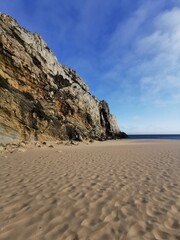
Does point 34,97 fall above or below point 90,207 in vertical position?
above

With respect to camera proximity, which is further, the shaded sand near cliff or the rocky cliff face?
the rocky cliff face

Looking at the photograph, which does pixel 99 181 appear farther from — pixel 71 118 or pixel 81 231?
pixel 71 118

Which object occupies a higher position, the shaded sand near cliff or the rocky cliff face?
the rocky cliff face

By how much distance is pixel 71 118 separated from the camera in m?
40.5

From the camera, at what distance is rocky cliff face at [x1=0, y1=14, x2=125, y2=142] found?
25.4m

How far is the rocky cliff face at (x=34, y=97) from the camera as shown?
2540cm

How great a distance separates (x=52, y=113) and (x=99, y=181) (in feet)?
92.0

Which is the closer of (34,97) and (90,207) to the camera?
(90,207)

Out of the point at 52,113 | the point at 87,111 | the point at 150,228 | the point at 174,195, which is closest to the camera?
the point at 150,228

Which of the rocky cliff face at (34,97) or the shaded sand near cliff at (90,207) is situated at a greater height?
the rocky cliff face at (34,97)

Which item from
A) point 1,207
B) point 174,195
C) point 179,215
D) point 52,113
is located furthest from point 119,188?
point 52,113

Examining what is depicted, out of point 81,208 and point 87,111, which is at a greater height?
point 87,111

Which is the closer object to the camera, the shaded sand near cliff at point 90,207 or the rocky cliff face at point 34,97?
the shaded sand near cliff at point 90,207

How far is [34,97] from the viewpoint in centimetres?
3164
